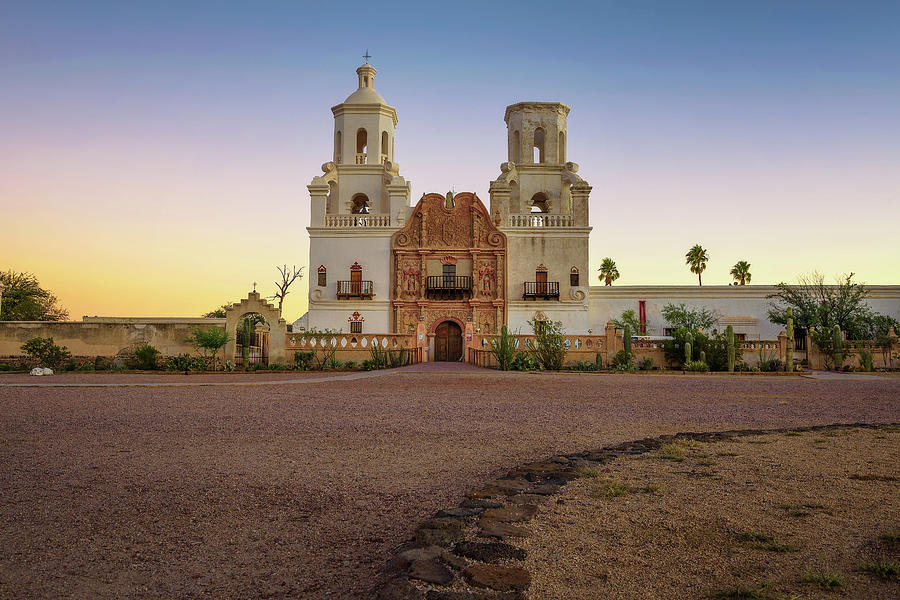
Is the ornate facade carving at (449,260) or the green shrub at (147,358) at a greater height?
the ornate facade carving at (449,260)

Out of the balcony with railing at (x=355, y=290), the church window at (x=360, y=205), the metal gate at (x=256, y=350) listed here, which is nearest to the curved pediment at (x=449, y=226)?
the balcony with railing at (x=355, y=290)

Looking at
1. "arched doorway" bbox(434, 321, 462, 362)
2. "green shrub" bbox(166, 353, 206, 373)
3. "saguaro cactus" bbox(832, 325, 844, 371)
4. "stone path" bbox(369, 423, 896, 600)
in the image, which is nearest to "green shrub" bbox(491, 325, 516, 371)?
"arched doorway" bbox(434, 321, 462, 362)

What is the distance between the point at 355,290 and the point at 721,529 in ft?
108

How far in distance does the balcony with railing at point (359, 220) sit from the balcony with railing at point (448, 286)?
174 inches

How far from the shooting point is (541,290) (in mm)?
36062

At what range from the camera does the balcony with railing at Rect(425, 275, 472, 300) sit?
35812mm

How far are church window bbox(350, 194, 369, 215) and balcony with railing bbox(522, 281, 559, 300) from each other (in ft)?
37.3

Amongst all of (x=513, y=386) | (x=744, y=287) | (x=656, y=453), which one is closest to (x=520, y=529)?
(x=656, y=453)

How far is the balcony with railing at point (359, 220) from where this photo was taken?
3709cm

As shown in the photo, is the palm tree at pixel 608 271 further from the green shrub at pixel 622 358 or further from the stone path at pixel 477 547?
the stone path at pixel 477 547

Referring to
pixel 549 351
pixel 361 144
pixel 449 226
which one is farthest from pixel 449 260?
pixel 549 351

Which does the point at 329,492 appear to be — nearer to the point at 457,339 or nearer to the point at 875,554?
the point at 875,554

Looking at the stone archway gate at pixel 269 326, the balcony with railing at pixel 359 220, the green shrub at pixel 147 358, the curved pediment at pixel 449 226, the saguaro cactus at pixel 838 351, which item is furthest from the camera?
the balcony with railing at pixel 359 220

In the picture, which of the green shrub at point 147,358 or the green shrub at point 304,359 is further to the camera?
the green shrub at point 304,359
